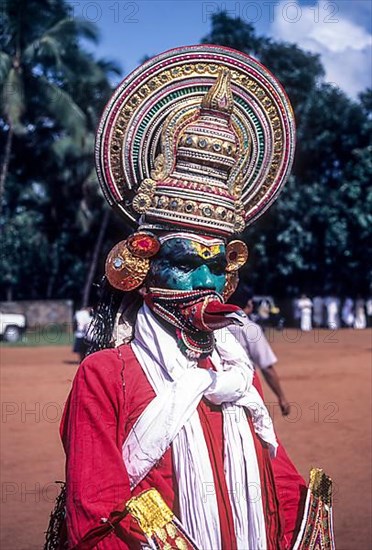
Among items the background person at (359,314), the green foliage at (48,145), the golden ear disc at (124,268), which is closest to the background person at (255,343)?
the golden ear disc at (124,268)

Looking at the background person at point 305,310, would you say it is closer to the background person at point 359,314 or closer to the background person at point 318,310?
the background person at point 359,314

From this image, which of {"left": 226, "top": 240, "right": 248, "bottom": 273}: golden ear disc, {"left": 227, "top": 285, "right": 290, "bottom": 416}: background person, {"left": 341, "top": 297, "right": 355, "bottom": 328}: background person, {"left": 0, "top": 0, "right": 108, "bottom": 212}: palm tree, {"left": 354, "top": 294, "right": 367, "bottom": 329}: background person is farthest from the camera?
{"left": 341, "top": 297, "right": 355, "bottom": 328}: background person

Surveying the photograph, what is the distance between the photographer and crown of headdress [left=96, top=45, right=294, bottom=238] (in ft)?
8.91

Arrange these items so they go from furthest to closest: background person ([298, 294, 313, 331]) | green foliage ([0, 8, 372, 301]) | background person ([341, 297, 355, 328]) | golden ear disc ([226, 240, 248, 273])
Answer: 1. background person ([341, 297, 355, 328])
2. background person ([298, 294, 313, 331])
3. green foliage ([0, 8, 372, 301])
4. golden ear disc ([226, 240, 248, 273])

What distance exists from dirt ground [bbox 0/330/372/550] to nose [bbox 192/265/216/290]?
12.4 feet

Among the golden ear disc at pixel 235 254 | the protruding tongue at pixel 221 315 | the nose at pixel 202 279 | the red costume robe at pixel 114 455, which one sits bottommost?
the red costume robe at pixel 114 455

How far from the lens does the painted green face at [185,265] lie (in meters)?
2.67

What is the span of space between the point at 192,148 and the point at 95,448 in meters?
0.98

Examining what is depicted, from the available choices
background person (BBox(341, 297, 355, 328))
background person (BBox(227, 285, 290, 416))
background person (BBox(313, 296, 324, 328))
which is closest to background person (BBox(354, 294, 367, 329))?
background person (BBox(341, 297, 355, 328))

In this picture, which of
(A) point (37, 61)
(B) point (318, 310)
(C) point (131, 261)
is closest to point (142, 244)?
(C) point (131, 261)

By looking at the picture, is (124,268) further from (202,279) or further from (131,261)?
(202,279)

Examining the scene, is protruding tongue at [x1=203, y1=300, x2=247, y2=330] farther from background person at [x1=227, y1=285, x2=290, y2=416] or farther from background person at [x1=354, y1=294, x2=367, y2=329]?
background person at [x1=354, y1=294, x2=367, y2=329]

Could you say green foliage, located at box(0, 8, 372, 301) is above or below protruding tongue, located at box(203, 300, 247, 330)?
above

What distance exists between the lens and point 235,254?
2.90m
